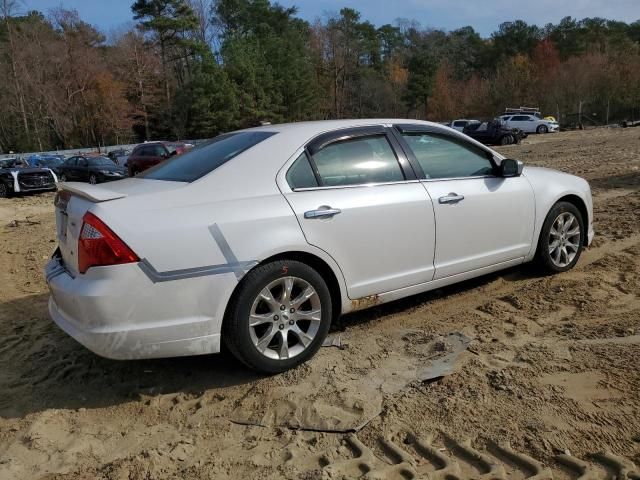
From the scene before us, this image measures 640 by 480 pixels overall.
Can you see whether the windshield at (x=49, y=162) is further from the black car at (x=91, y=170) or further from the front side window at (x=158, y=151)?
the front side window at (x=158, y=151)

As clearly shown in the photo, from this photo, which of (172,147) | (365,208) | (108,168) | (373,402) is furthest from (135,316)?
(172,147)

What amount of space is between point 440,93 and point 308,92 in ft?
73.8

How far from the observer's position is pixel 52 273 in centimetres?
350

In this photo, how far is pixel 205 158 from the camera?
378 cm

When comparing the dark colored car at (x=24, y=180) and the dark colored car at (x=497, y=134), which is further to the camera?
the dark colored car at (x=497, y=134)

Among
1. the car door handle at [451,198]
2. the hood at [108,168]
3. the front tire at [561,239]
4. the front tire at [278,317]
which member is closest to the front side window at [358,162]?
the car door handle at [451,198]

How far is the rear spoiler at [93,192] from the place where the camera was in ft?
10.4

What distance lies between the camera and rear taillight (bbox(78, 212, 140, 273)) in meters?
2.94

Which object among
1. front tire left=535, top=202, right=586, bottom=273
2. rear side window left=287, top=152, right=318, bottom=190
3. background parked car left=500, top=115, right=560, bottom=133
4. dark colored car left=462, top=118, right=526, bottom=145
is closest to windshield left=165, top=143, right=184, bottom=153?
dark colored car left=462, top=118, right=526, bottom=145

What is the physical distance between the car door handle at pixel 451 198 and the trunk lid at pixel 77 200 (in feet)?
6.03

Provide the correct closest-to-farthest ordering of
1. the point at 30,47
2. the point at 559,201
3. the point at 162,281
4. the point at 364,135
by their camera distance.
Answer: the point at 162,281 < the point at 364,135 < the point at 559,201 < the point at 30,47

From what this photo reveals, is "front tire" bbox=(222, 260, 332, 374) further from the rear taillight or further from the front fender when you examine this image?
the front fender

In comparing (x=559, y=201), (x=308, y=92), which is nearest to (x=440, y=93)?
(x=308, y=92)

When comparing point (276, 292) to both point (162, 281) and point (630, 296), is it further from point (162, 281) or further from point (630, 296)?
point (630, 296)
